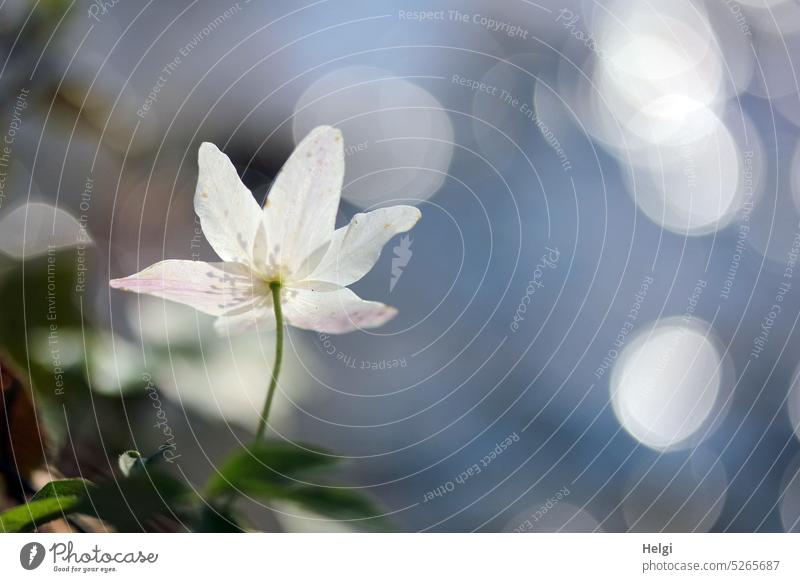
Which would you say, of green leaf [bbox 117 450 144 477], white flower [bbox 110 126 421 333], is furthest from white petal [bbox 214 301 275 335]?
green leaf [bbox 117 450 144 477]

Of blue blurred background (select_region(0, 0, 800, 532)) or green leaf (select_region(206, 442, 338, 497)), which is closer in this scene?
green leaf (select_region(206, 442, 338, 497))

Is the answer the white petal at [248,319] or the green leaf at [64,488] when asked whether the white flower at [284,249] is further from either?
the green leaf at [64,488]

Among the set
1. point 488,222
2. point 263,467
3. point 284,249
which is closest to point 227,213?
point 284,249

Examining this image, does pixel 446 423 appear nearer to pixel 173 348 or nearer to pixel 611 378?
pixel 611 378

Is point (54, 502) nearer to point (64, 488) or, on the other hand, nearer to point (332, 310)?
point (64, 488)

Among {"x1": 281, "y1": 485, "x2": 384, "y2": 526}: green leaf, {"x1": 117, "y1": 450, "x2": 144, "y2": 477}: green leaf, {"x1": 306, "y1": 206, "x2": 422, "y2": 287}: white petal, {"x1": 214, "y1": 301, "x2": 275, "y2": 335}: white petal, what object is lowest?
{"x1": 281, "y1": 485, "x2": 384, "y2": 526}: green leaf

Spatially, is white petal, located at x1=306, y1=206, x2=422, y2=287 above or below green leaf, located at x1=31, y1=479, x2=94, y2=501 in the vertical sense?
above

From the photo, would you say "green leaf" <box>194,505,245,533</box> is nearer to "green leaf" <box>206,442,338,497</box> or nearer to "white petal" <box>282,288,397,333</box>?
"green leaf" <box>206,442,338,497</box>
